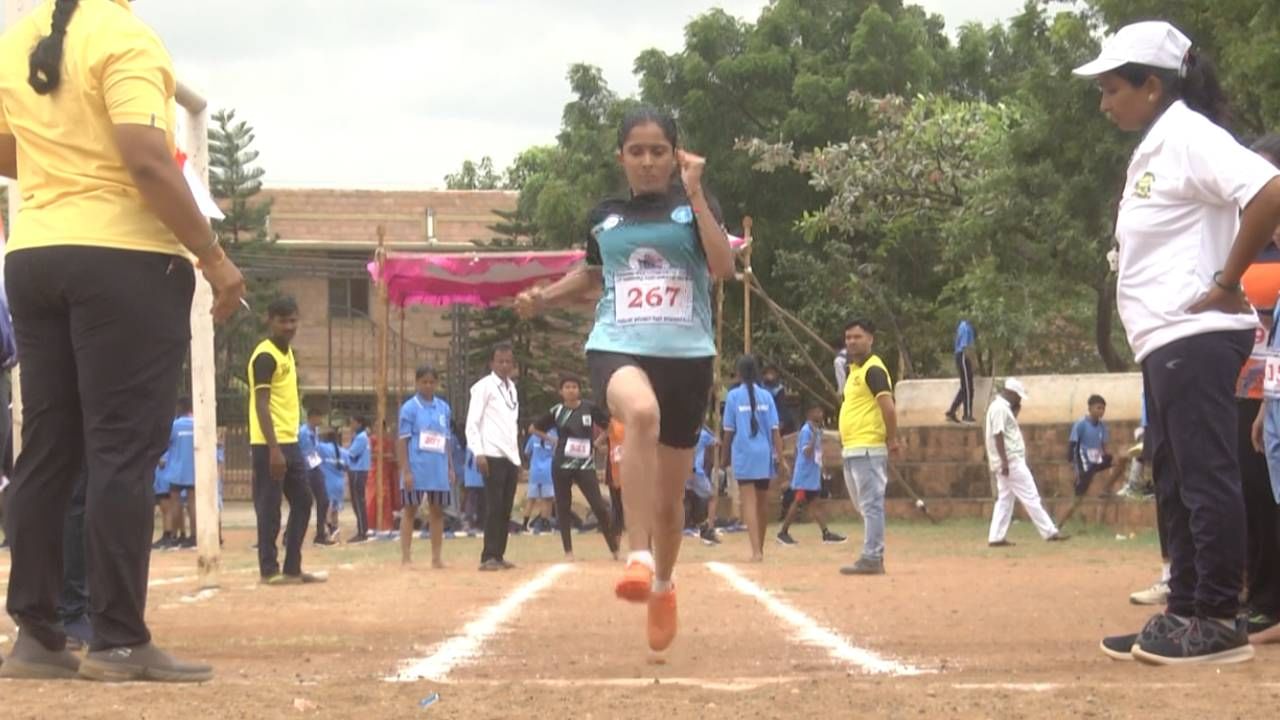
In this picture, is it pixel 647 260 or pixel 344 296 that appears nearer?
pixel 647 260

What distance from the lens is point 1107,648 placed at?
262 inches

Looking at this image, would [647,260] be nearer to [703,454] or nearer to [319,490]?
[319,490]

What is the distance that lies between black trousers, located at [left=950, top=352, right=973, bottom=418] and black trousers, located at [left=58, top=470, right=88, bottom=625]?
813 inches

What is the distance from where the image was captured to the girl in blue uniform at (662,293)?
7422 millimetres

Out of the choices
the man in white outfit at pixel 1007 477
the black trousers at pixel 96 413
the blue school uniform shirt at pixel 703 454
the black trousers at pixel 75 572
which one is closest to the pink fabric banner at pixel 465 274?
the blue school uniform shirt at pixel 703 454

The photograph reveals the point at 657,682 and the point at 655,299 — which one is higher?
the point at 655,299

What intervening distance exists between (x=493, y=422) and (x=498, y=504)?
0.79 metres

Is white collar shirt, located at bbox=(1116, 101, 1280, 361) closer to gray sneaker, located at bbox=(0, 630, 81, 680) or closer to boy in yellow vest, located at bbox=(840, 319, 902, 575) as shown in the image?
gray sneaker, located at bbox=(0, 630, 81, 680)

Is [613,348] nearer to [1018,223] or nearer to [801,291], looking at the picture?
[1018,223]

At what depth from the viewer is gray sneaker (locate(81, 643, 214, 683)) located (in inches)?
224

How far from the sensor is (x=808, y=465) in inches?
894

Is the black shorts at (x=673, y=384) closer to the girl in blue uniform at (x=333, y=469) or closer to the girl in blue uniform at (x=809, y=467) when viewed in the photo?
the girl in blue uniform at (x=809, y=467)

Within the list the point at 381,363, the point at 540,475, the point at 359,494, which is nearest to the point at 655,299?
the point at 381,363

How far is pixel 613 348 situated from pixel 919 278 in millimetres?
30200
